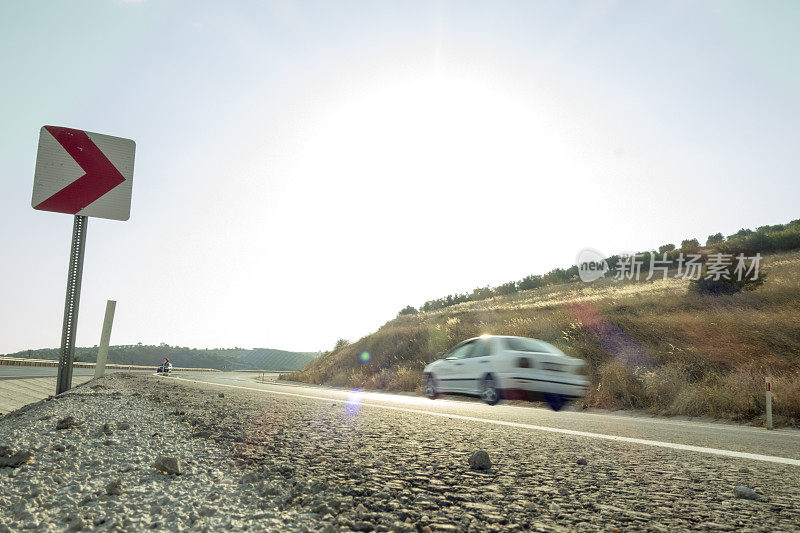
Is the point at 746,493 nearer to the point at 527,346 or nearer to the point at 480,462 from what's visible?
the point at 480,462

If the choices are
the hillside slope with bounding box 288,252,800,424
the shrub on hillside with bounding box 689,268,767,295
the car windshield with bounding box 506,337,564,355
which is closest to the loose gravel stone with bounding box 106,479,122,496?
the car windshield with bounding box 506,337,564,355

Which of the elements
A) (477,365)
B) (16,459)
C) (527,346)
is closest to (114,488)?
(16,459)

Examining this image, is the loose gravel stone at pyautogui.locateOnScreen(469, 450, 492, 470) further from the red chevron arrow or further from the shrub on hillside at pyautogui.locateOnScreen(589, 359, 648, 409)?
the shrub on hillside at pyautogui.locateOnScreen(589, 359, 648, 409)

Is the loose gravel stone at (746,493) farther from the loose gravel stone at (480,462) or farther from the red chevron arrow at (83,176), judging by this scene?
the red chevron arrow at (83,176)

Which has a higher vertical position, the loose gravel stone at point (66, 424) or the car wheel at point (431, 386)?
the loose gravel stone at point (66, 424)

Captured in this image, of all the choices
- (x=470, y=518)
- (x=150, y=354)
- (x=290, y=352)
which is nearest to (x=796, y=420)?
(x=470, y=518)

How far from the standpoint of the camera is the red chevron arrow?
16.4ft

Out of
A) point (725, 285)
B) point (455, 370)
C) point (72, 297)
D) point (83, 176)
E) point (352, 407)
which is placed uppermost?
point (725, 285)

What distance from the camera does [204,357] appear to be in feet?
365

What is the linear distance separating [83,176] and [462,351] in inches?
334

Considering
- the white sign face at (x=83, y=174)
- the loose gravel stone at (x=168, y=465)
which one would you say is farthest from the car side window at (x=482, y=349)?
the loose gravel stone at (x=168, y=465)

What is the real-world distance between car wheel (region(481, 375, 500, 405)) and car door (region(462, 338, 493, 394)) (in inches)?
4.3

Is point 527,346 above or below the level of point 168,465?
above

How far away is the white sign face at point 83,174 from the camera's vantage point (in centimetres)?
494
